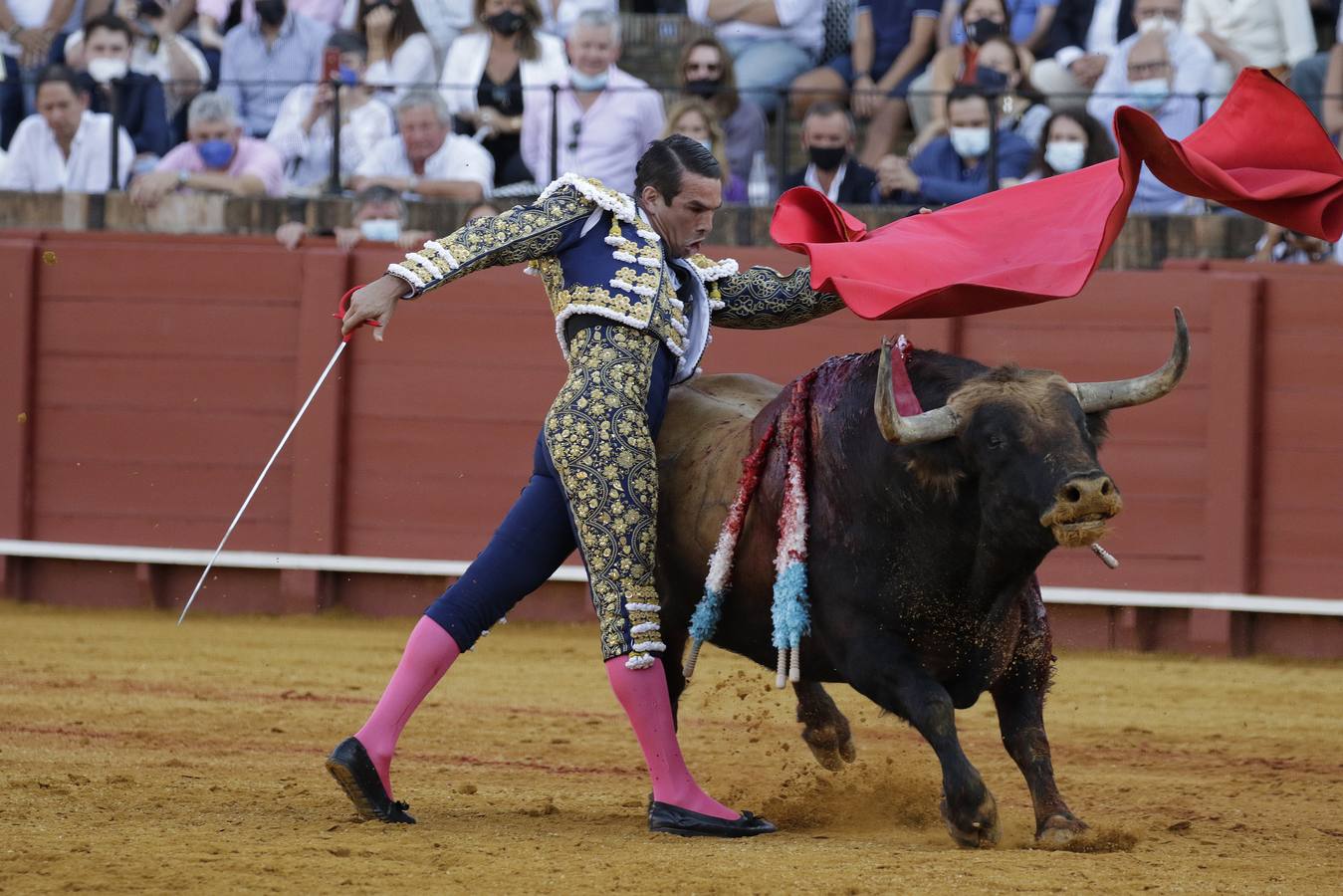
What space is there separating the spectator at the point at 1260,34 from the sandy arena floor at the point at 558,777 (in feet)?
8.08

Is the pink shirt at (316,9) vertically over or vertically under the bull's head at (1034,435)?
over

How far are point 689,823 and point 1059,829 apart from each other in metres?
0.66

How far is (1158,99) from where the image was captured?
7.41 metres

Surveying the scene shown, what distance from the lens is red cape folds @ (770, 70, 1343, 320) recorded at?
3.61m

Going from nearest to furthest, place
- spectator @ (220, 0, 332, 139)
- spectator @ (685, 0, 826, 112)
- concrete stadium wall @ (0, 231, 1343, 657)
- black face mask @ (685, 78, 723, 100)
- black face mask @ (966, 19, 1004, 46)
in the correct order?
concrete stadium wall @ (0, 231, 1343, 657) < black face mask @ (685, 78, 723, 100) < black face mask @ (966, 19, 1004, 46) < spectator @ (685, 0, 826, 112) < spectator @ (220, 0, 332, 139)

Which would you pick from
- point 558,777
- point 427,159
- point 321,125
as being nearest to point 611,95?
point 427,159

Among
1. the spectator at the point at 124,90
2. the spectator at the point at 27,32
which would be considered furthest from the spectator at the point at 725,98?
the spectator at the point at 27,32

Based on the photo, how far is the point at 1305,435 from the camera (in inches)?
271

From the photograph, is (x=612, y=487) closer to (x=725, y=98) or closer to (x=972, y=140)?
(x=972, y=140)

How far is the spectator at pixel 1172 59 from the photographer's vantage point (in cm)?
765

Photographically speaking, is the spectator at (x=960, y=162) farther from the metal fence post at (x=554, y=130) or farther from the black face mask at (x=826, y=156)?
the metal fence post at (x=554, y=130)

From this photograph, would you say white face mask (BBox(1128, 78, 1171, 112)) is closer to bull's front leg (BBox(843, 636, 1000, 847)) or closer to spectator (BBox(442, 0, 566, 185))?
spectator (BBox(442, 0, 566, 185))

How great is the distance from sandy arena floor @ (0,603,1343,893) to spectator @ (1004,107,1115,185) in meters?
1.79

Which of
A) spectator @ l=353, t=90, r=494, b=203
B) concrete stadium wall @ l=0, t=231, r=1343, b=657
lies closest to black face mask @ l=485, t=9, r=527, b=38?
spectator @ l=353, t=90, r=494, b=203
